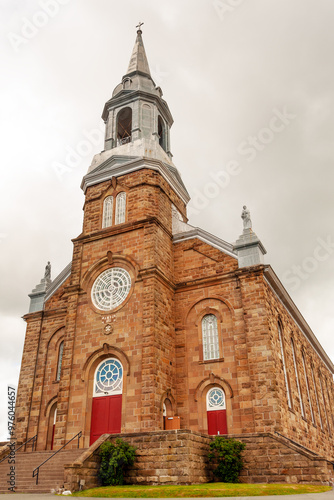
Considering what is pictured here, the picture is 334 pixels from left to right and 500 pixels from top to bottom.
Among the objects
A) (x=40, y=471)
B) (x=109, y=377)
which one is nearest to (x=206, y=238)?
(x=109, y=377)

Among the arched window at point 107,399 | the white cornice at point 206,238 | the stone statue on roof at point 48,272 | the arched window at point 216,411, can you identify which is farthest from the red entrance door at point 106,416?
the stone statue on roof at point 48,272

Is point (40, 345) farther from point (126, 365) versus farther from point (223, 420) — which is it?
point (223, 420)

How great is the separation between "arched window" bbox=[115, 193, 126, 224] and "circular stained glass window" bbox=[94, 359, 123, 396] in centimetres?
803

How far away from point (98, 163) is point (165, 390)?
1469 centimetres

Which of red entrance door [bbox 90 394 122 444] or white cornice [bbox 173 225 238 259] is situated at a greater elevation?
white cornice [bbox 173 225 238 259]

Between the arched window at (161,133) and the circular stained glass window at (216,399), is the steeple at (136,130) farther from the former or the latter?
the circular stained glass window at (216,399)

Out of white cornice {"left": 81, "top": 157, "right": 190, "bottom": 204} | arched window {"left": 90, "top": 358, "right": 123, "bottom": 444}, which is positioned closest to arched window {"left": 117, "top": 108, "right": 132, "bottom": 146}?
white cornice {"left": 81, "top": 157, "right": 190, "bottom": 204}

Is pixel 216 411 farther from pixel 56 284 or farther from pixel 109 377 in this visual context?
pixel 56 284

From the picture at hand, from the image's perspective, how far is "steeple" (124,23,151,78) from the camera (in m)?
33.1

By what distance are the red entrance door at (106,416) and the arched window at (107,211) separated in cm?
975

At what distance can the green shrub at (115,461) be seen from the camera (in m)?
15.9

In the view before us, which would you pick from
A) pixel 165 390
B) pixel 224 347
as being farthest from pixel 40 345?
pixel 224 347

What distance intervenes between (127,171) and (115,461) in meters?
16.2

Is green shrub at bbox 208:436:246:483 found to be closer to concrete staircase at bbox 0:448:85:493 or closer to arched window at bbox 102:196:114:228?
concrete staircase at bbox 0:448:85:493
